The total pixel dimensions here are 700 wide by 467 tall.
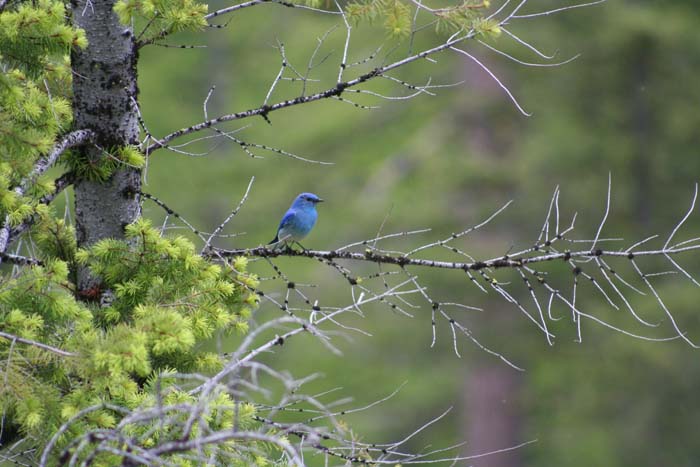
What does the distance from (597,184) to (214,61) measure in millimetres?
11985

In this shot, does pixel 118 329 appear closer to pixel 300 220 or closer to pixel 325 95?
pixel 325 95

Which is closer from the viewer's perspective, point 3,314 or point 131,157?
point 3,314

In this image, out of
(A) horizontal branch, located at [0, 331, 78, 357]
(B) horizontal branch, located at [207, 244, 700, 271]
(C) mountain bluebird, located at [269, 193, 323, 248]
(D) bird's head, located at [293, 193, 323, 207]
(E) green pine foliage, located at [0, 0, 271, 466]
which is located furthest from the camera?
(D) bird's head, located at [293, 193, 323, 207]

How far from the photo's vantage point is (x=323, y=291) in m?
16.4

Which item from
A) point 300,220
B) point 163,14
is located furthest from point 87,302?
point 300,220

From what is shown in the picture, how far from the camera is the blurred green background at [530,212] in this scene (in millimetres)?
13047

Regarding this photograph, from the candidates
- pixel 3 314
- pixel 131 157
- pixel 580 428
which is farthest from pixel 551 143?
pixel 3 314

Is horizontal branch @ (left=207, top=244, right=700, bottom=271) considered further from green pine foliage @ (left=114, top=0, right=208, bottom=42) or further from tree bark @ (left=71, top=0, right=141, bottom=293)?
green pine foliage @ (left=114, top=0, right=208, bottom=42)

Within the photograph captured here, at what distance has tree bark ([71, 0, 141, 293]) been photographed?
4.92 meters

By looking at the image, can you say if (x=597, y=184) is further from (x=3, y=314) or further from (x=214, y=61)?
(x=214, y=61)

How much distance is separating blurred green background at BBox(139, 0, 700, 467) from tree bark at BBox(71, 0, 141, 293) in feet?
27.9

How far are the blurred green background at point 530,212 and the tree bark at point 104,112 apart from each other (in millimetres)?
8502

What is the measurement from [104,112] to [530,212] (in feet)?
31.8

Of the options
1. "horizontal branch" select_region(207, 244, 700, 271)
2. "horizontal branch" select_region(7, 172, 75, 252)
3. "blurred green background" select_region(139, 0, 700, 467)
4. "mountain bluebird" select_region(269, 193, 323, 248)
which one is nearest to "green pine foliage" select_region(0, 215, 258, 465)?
"horizontal branch" select_region(7, 172, 75, 252)
